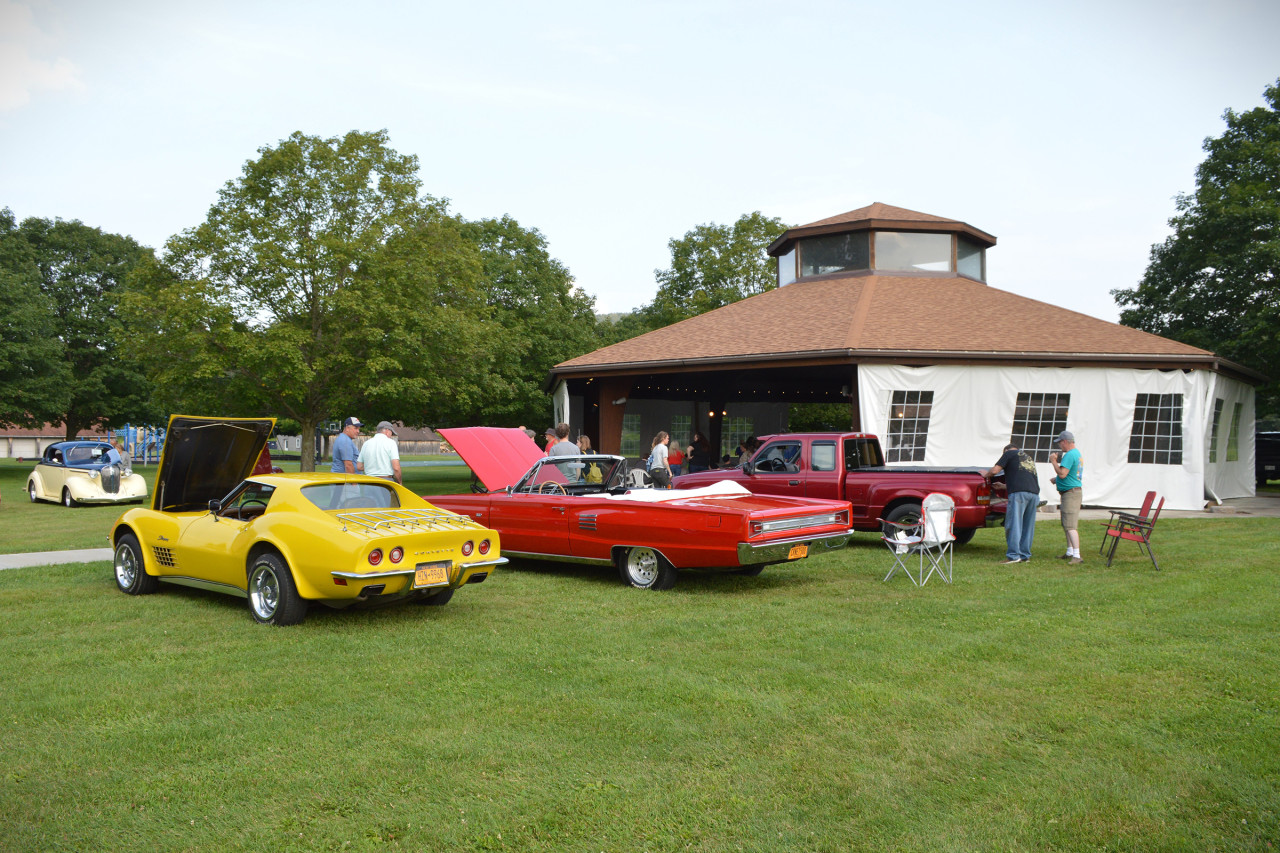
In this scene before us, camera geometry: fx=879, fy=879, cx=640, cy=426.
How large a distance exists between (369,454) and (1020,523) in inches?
340

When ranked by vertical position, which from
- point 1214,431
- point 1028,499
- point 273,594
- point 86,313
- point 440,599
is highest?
point 86,313

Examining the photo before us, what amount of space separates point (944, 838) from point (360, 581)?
4861mm

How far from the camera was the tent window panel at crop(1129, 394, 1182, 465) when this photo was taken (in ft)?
61.0

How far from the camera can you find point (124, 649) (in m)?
6.64

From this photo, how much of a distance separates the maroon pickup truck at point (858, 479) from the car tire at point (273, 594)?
6.79 meters

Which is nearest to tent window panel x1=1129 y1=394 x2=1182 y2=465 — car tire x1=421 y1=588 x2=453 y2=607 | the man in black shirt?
the man in black shirt

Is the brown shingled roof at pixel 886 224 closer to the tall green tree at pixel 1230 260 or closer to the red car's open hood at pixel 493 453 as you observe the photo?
the tall green tree at pixel 1230 260

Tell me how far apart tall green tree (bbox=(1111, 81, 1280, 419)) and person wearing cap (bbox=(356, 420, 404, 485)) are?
24.3 metres

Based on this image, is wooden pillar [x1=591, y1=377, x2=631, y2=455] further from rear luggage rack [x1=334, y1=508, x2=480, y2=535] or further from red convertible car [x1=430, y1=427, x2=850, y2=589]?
rear luggage rack [x1=334, y1=508, x2=480, y2=535]

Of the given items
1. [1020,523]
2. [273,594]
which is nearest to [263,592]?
[273,594]

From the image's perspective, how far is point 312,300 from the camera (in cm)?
2889

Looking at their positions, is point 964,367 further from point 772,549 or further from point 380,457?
point 380,457

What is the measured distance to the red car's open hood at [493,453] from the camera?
13266mm

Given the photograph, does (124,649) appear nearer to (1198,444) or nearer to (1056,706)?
(1056,706)
